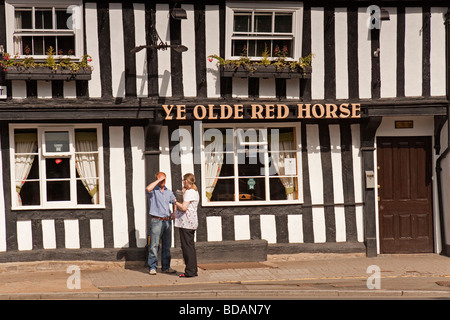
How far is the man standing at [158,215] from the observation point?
45.7ft

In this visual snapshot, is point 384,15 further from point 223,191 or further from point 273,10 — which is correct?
point 223,191

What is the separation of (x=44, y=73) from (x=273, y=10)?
14.9 feet

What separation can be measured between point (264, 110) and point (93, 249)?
4215 mm

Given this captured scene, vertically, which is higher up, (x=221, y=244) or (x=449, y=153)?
(x=449, y=153)

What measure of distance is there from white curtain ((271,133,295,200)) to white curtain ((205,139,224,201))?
109cm

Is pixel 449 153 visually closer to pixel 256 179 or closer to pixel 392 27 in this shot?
pixel 392 27

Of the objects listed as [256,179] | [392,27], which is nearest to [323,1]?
[392,27]

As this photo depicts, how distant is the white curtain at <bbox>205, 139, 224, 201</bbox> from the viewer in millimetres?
15500

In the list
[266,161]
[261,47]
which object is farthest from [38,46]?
[266,161]

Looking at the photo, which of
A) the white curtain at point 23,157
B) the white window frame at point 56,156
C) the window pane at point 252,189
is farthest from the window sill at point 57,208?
the window pane at point 252,189

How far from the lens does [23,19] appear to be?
14703mm

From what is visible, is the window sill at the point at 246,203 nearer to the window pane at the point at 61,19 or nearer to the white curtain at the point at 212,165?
the white curtain at the point at 212,165

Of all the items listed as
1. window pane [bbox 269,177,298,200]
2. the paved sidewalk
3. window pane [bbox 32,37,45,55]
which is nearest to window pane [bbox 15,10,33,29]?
window pane [bbox 32,37,45,55]

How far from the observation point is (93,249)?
587 inches
